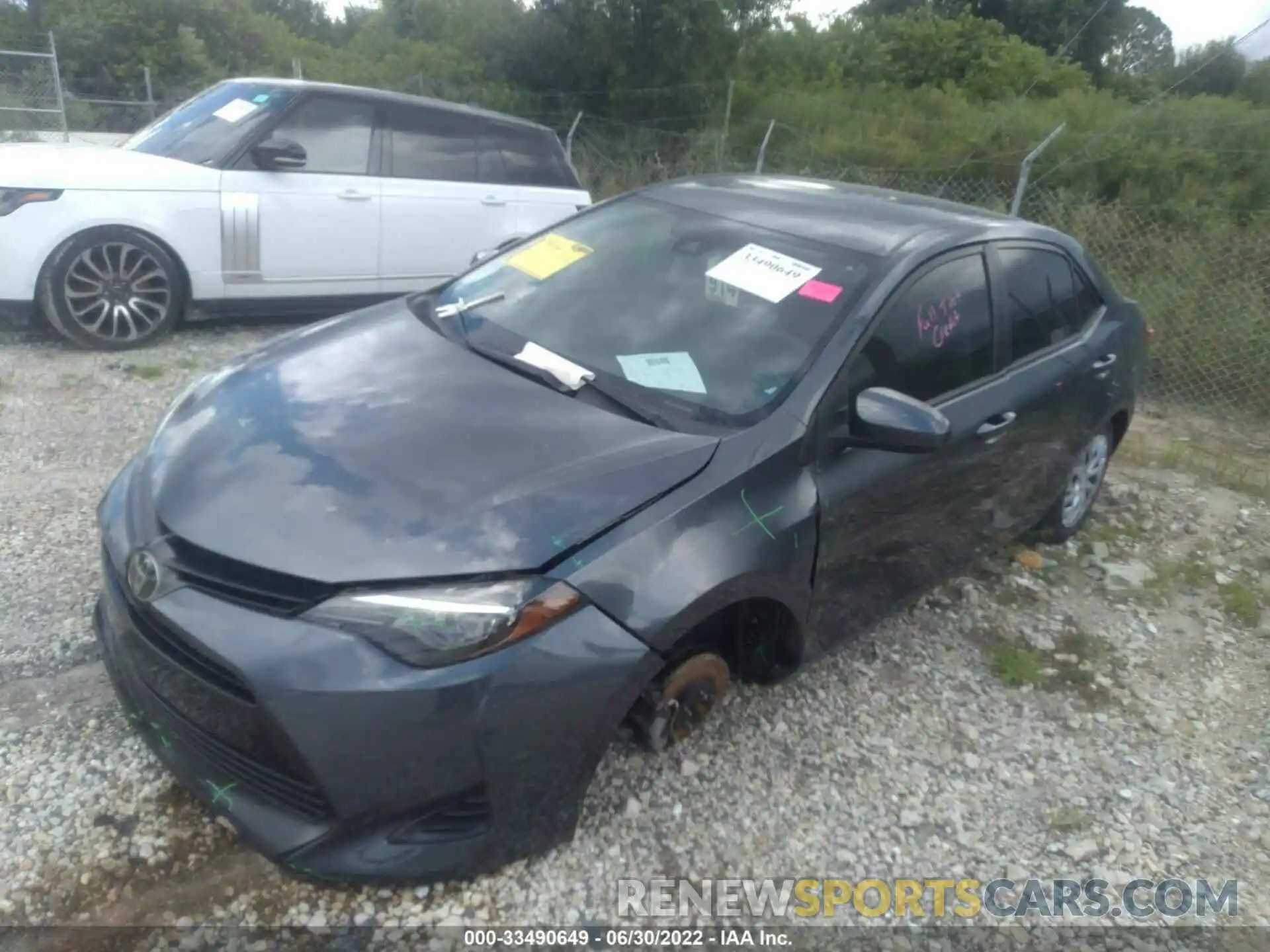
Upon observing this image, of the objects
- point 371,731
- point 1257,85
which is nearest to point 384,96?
point 371,731

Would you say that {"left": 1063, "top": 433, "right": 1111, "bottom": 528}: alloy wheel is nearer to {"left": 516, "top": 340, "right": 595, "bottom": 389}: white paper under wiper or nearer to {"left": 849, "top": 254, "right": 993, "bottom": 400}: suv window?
{"left": 849, "top": 254, "right": 993, "bottom": 400}: suv window

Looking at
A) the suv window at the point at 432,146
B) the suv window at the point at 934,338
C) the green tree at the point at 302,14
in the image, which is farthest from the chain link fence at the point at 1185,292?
the green tree at the point at 302,14

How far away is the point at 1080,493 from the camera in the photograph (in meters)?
4.94

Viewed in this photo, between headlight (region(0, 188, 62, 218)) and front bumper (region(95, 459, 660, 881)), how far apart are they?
4.05 metres

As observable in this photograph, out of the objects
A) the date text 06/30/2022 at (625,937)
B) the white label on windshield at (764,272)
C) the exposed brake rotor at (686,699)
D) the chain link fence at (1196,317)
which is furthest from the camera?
the chain link fence at (1196,317)

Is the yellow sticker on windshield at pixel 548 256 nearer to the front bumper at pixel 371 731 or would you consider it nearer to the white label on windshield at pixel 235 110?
the front bumper at pixel 371 731

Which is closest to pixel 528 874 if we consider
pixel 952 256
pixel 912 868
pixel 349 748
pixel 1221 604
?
pixel 349 748

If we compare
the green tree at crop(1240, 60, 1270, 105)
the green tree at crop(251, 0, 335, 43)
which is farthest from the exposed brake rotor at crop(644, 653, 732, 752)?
the green tree at crop(251, 0, 335, 43)

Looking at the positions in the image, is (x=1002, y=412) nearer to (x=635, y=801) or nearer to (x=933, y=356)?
(x=933, y=356)

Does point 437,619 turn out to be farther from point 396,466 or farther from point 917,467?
→ point 917,467

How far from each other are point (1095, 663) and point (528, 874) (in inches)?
102

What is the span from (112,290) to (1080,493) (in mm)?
5406

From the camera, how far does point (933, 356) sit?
11.3 feet

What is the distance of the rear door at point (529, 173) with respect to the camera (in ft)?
23.8
